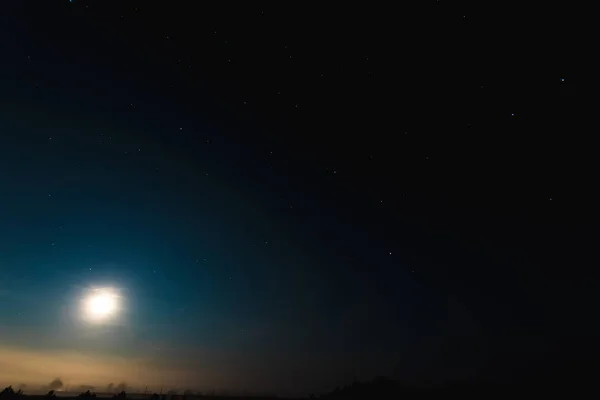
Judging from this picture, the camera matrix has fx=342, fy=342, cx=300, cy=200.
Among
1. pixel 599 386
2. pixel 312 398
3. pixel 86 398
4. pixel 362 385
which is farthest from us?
pixel 362 385

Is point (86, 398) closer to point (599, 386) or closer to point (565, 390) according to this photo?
point (565, 390)

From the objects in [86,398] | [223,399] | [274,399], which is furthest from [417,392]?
[86,398]

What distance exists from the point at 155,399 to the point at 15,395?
12.2m

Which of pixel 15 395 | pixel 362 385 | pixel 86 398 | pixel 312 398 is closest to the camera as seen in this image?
pixel 15 395

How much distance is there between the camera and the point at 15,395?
3150 centimetres

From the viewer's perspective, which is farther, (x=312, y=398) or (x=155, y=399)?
(x=312, y=398)

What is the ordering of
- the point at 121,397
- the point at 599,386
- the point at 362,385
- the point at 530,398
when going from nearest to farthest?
the point at 121,397 → the point at 530,398 → the point at 599,386 → the point at 362,385

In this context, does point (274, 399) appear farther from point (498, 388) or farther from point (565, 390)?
point (565, 390)

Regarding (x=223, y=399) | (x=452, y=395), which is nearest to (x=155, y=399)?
(x=223, y=399)

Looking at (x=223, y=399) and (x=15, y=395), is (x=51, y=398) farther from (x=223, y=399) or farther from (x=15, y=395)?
(x=223, y=399)

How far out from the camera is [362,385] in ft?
236

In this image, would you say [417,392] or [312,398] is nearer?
[417,392]

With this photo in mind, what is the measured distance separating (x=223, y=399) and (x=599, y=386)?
67.2 m

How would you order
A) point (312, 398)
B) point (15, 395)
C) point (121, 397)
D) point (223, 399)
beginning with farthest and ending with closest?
point (312, 398) → point (223, 399) → point (121, 397) → point (15, 395)
